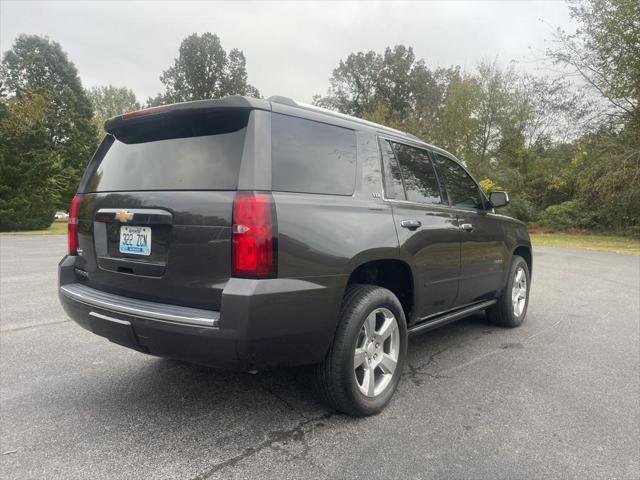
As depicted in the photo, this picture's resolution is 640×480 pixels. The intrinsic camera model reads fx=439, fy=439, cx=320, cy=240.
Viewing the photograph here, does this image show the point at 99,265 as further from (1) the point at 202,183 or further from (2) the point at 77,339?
(2) the point at 77,339

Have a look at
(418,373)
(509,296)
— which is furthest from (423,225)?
(509,296)

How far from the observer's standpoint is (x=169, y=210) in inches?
94.2

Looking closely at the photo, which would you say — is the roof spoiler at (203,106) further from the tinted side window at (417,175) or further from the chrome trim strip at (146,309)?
the tinted side window at (417,175)

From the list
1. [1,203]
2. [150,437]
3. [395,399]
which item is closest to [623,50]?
[395,399]

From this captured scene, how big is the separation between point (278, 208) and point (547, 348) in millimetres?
3297

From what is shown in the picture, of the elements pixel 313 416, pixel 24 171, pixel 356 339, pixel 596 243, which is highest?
pixel 24 171

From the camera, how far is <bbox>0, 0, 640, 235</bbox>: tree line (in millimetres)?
20172

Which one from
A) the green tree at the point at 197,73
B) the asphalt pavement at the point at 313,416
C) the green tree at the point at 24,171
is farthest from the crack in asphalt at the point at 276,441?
the green tree at the point at 197,73

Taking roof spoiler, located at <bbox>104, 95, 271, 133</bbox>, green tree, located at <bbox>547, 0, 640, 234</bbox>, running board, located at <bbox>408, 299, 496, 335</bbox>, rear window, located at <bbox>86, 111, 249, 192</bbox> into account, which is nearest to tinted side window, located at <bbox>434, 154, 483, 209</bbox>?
running board, located at <bbox>408, 299, 496, 335</bbox>

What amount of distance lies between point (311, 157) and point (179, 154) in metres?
0.77

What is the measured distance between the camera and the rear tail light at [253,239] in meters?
2.18

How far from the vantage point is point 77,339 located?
13.9 ft

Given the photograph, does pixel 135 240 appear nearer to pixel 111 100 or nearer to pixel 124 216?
pixel 124 216

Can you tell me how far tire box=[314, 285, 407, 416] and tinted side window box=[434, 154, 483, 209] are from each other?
1510 millimetres
